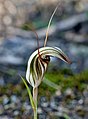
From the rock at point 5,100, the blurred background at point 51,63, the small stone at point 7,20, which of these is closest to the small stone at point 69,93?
the blurred background at point 51,63

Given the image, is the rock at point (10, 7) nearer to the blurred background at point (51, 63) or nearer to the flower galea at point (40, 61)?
the blurred background at point (51, 63)

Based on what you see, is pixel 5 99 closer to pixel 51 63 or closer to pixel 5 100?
pixel 5 100

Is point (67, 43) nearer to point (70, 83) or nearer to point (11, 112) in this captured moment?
point (70, 83)

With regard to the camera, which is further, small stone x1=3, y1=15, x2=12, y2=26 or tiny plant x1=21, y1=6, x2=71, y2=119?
small stone x1=3, y1=15, x2=12, y2=26

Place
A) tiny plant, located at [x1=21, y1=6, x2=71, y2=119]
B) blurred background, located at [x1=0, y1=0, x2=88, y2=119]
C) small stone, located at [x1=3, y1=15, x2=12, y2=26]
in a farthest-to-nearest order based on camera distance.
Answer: small stone, located at [x1=3, y1=15, x2=12, y2=26]
blurred background, located at [x1=0, y1=0, x2=88, y2=119]
tiny plant, located at [x1=21, y1=6, x2=71, y2=119]

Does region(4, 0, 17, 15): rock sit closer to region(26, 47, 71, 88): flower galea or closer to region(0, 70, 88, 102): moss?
region(0, 70, 88, 102): moss

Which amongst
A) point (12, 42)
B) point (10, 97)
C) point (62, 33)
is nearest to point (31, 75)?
point (10, 97)

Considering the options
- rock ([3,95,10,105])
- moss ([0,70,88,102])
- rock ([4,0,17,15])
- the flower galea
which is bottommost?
the flower galea

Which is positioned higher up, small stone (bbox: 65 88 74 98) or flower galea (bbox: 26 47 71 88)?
small stone (bbox: 65 88 74 98)

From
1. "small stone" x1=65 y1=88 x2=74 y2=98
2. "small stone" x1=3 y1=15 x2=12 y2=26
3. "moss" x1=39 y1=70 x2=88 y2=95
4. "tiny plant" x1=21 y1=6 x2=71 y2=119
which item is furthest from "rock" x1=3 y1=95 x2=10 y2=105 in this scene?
"small stone" x1=3 y1=15 x2=12 y2=26

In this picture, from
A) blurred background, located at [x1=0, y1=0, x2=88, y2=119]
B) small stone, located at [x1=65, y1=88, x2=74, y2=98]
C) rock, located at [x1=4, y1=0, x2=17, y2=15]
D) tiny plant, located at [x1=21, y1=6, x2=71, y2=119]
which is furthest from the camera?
rock, located at [x1=4, y1=0, x2=17, y2=15]
